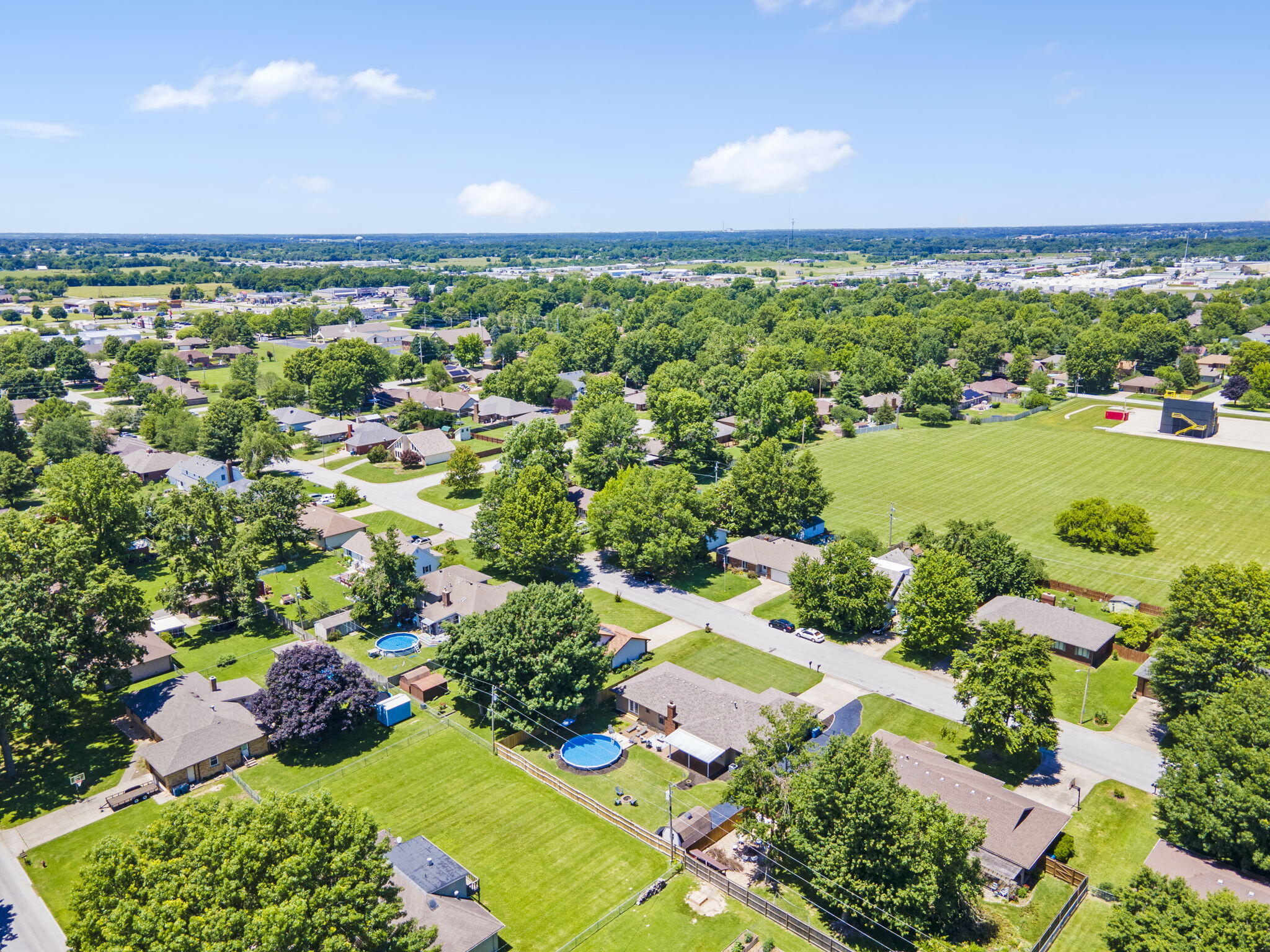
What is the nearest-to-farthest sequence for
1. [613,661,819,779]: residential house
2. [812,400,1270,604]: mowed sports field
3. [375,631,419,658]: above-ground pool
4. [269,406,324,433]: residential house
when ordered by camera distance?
[613,661,819,779]: residential house, [375,631,419,658]: above-ground pool, [812,400,1270,604]: mowed sports field, [269,406,324,433]: residential house

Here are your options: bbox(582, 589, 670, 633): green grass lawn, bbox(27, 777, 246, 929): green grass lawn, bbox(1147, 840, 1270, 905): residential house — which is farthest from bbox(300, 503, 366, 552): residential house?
bbox(1147, 840, 1270, 905): residential house

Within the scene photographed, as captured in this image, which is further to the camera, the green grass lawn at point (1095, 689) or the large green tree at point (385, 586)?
the large green tree at point (385, 586)

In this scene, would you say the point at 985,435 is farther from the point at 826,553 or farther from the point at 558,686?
the point at 558,686

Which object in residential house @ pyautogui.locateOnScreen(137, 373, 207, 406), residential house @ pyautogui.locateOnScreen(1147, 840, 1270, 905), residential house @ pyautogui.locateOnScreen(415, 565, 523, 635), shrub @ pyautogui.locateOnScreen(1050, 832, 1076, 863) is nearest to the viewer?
residential house @ pyautogui.locateOnScreen(1147, 840, 1270, 905)

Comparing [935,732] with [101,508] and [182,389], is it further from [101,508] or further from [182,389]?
[182,389]

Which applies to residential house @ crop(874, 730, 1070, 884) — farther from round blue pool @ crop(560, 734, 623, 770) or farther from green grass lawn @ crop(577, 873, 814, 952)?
round blue pool @ crop(560, 734, 623, 770)

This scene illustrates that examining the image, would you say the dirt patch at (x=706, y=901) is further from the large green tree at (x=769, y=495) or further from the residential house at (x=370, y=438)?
the residential house at (x=370, y=438)

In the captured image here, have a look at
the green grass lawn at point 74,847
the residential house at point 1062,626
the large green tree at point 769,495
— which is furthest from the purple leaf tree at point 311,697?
the residential house at point 1062,626

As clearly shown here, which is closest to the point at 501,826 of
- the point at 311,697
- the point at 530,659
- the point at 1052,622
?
the point at 530,659
